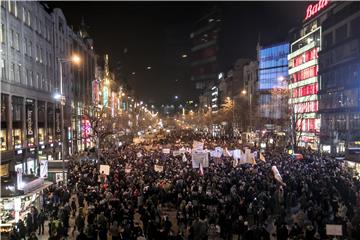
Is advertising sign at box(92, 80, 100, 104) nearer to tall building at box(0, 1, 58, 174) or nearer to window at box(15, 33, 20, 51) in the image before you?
tall building at box(0, 1, 58, 174)

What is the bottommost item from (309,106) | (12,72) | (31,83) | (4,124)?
(4,124)

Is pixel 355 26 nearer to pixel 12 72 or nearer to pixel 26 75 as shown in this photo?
pixel 26 75

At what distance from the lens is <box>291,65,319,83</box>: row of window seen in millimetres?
92562

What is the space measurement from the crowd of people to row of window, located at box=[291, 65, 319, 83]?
59005mm

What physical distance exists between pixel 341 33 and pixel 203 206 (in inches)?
2383

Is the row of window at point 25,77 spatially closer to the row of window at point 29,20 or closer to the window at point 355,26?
the row of window at point 29,20

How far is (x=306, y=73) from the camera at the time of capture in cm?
9806

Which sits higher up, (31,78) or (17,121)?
(31,78)

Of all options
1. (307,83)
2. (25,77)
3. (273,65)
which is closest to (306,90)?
(307,83)

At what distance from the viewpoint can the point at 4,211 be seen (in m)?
21.7

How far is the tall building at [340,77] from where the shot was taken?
69250 millimetres

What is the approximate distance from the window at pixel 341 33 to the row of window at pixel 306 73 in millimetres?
11573

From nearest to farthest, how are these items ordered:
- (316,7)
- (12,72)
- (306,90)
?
(12,72) → (316,7) → (306,90)

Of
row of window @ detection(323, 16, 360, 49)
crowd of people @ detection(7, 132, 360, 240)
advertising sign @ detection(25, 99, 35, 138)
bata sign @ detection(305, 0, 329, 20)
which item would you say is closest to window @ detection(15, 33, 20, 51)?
advertising sign @ detection(25, 99, 35, 138)
